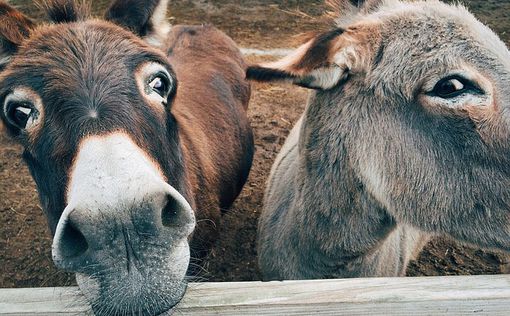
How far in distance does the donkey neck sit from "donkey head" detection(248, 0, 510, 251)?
0.01 metres

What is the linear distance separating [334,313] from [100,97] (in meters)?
1.20

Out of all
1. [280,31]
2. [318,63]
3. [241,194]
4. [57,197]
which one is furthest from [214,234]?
[280,31]

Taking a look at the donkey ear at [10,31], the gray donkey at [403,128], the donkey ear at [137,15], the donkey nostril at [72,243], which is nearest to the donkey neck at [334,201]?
the gray donkey at [403,128]

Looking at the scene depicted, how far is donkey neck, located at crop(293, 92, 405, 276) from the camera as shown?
2080 mm

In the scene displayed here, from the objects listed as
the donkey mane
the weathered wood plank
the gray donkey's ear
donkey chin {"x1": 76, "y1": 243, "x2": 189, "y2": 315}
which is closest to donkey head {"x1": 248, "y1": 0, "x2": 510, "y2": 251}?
the gray donkey's ear

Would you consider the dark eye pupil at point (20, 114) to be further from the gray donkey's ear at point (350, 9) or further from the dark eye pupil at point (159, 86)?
the gray donkey's ear at point (350, 9)

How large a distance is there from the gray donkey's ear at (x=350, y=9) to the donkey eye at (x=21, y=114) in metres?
1.51

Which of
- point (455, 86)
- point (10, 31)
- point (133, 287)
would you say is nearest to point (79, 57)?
point (10, 31)

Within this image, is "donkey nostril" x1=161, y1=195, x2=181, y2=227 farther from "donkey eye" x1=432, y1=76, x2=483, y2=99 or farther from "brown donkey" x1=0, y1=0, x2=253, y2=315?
"donkey eye" x1=432, y1=76, x2=483, y2=99

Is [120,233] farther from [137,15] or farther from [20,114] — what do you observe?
[137,15]

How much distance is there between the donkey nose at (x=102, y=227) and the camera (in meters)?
1.39

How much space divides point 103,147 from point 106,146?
0.4 inches

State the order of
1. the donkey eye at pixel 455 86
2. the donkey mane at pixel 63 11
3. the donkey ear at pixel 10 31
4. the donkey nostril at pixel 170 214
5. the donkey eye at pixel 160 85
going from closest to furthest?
the donkey nostril at pixel 170 214
the donkey eye at pixel 455 86
the donkey eye at pixel 160 85
the donkey ear at pixel 10 31
the donkey mane at pixel 63 11

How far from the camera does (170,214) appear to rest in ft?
5.06
